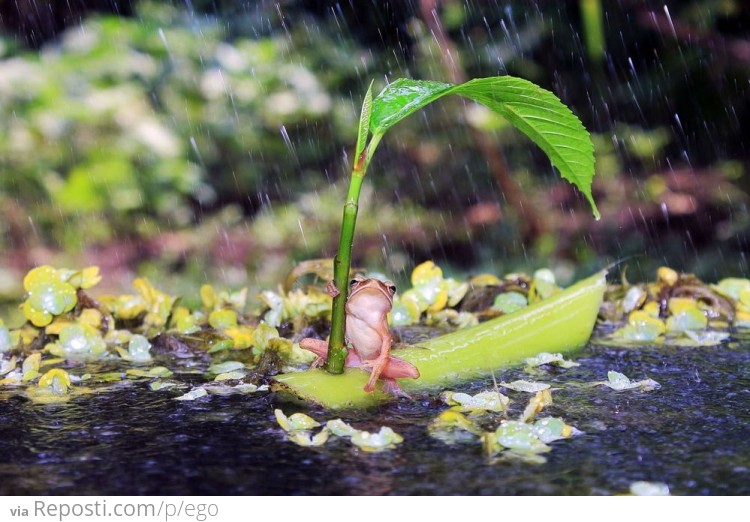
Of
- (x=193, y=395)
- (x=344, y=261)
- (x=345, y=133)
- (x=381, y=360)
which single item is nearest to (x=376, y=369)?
(x=381, y=360)

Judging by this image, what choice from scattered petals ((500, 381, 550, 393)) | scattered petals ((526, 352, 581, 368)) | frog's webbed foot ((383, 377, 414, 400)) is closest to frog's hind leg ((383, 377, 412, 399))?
frog's webbed foot ((383, 377, 414, 400))

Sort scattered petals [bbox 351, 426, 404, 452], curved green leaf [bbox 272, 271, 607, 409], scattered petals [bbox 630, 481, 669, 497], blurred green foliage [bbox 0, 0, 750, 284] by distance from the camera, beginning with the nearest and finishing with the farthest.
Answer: scattered petals [bbox 630, 481, 669, 497]
scattered petals [bbox 351, 426, 404, 452]
curved green leaf [bbox 272, 271, 607, 409]
blurred green foliage [bbox 0, 0, 750, 284]

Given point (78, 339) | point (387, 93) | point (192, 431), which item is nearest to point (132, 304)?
point (78, 339)

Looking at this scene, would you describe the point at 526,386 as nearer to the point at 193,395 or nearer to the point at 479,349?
the point at 479,349

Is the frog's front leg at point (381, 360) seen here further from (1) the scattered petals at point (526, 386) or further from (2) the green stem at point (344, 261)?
(1) the scattered petals at point (526, 386)

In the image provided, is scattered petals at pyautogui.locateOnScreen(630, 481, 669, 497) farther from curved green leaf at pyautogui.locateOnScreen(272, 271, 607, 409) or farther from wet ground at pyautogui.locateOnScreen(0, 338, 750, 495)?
curved green leaf at pyautogui.locateOnScreen(272, 271, 607, 409)

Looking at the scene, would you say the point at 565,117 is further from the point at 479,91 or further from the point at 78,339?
the point at 78,339

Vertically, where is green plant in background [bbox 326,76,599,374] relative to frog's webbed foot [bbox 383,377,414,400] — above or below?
above
